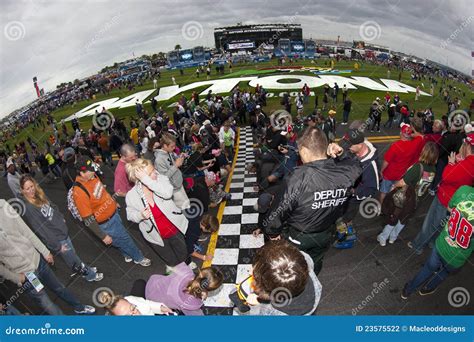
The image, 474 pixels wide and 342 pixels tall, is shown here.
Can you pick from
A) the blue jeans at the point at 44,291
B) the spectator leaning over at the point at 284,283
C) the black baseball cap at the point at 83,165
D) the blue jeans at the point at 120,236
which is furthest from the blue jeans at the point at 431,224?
the blue jeans at the point at 44,291

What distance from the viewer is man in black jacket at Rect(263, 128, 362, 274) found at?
2.60 metres

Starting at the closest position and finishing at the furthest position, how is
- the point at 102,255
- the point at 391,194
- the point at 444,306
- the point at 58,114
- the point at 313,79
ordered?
the point at 444,306
the point at 391,194
the point at 102,255
the point at 58,114
the point at 313,79

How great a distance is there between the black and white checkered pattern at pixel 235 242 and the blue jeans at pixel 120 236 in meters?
1.47

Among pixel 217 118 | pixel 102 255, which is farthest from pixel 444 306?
pixel 217 118

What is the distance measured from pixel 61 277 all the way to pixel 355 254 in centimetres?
542

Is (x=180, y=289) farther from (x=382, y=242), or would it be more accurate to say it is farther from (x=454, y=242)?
(x=382, y=242)

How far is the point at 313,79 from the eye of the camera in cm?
2294

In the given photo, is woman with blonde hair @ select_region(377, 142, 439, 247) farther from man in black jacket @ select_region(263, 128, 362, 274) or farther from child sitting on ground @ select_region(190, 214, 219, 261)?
child sitting on ground @ select_region(190, 214, 219, 261)

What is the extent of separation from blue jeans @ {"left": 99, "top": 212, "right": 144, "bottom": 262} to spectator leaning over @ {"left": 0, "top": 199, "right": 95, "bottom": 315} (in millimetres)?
929

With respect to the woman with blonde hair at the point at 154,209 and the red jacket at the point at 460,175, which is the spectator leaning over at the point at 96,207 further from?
the red jacket at the point at 460,175

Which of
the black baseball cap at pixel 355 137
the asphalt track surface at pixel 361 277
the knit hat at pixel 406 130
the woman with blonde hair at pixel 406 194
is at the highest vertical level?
the black baseball cap at pixel 355 137

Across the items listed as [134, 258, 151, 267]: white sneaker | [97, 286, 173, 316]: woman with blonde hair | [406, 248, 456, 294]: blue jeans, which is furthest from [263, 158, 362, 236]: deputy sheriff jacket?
[134, 258, 151, 267]: white sneaker

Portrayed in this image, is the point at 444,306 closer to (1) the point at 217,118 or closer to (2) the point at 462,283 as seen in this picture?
(2) the point at 462,283

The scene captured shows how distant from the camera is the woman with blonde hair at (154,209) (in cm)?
320
